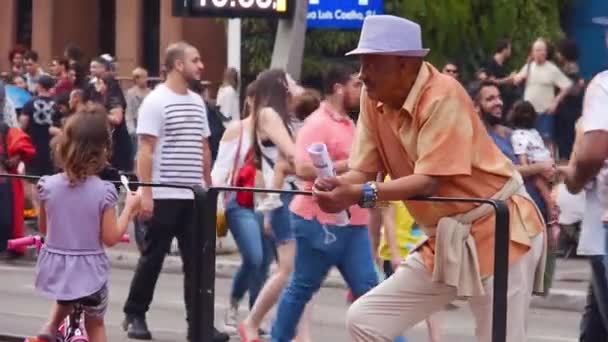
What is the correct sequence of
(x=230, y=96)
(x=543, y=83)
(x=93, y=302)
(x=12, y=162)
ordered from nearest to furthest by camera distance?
(x=93, y=302)
(x=12, y=162)
(x=543, y=83)
(x=230, y=96)

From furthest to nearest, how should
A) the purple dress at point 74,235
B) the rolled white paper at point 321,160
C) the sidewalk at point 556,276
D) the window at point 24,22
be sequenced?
1. the window at point 24,22
2. the sidewalk at point 556,276
3. the purple dress at point 74,235
4. the rolled white paper at point 321,160

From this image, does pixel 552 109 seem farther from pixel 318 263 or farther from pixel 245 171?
pixel 318 263

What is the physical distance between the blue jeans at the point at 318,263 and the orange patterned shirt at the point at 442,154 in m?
2.40

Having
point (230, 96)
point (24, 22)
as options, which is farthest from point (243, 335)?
point (24, 22)

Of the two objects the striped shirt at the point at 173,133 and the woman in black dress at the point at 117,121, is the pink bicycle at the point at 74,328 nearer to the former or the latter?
the striped shirt at the point at 173,133

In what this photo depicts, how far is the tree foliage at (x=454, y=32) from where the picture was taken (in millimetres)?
24531

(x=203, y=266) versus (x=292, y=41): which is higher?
(x=292, y=41)

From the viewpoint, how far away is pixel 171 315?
1140cm

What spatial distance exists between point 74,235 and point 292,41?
7402 millimetres

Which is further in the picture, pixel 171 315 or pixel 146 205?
pixel 171 315

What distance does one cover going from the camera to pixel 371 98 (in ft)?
22.3

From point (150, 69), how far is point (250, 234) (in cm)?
2120

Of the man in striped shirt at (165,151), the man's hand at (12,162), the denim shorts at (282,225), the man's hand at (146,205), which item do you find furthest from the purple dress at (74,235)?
the man's hand at (12,162)

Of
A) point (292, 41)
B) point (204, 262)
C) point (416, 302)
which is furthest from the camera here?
point (292, 41)
